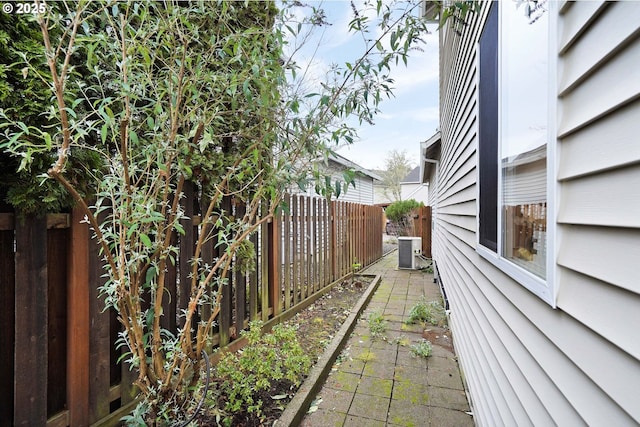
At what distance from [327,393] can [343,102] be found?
93.4 inches

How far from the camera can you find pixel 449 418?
2277mm

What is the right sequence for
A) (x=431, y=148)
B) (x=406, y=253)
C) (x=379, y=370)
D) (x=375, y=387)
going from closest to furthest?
(x=375, y=387) → (x=379, y=370) → (x=431, y=148) → (x=406, y=253)

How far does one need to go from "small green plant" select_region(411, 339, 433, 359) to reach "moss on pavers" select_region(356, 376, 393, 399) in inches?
24.5

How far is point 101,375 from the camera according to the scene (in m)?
1.87

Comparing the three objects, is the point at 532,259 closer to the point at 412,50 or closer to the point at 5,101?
the point at 412,50

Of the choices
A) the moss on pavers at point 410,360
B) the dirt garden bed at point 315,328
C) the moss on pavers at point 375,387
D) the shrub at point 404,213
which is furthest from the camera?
the shrub at point 404,213

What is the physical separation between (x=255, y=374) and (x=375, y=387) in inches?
42.4

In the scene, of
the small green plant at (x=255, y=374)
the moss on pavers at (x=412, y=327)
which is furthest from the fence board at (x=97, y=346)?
the moss on pavers at (x=412, y=327)

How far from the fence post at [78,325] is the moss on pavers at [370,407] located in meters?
1.79

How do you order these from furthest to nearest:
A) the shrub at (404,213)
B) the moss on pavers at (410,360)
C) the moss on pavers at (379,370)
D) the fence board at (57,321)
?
the shrub at (404,213) < the moss on pavers at (410,360) < the moss on pavers at (379,370) < the fence board at (57,321)

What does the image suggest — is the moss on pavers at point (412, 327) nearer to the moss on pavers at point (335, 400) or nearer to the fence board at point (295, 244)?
the fence board at point (295, 244)

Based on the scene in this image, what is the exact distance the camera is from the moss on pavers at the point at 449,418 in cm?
221

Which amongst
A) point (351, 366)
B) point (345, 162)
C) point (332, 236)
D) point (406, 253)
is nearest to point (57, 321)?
point (351, 366)

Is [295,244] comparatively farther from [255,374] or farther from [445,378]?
[445,378]
